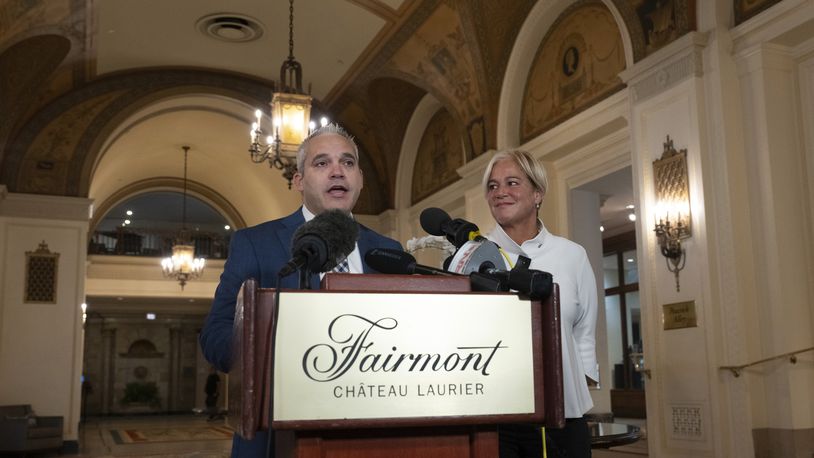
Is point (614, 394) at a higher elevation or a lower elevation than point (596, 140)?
lower

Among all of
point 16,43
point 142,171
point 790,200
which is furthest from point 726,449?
point 142,171

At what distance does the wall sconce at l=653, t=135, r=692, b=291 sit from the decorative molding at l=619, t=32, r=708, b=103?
511mm

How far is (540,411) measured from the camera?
4.23 feet

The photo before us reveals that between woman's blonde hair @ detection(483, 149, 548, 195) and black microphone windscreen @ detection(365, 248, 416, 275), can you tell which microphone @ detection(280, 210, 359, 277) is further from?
woman's blonde hair @ detection(483, 149, 548, 195)

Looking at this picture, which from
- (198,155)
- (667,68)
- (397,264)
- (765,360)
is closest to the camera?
(397,264)

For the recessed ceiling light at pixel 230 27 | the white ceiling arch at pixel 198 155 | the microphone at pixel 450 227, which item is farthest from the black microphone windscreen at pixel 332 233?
the white ceiling arch at pixel 198 155

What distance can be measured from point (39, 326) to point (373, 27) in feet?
21.5

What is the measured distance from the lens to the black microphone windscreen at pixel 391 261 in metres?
1.48

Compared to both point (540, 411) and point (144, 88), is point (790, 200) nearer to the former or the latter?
point (540, 411)

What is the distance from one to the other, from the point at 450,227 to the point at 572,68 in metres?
7.31

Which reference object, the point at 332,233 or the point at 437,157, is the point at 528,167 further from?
the point at 437,157

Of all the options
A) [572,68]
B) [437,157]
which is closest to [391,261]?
[572,68]

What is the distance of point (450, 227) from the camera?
1.88 m

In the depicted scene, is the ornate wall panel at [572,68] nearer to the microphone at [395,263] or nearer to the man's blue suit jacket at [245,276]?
the man's blue suit jacket at [245,276]
